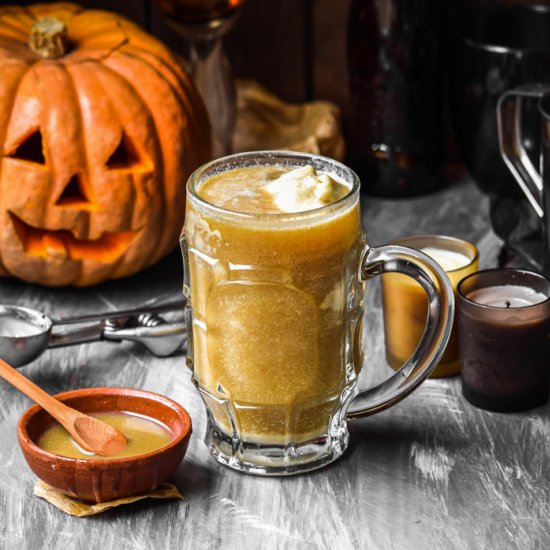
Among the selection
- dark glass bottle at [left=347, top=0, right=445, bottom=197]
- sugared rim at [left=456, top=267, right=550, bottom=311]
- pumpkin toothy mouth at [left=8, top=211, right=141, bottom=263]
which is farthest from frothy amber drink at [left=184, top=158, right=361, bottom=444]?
dark glass bottle at [left=347, top=0, right=445, bottom=197]

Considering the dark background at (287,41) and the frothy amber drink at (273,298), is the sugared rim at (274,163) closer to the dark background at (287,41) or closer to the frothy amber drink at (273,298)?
the frothy amber drink at (273,298)

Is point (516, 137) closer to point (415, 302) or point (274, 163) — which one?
point (415, 302)

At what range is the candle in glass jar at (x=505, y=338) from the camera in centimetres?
111

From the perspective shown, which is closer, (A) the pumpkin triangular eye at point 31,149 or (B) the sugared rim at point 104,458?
(B) the sugared rim at point 104,458

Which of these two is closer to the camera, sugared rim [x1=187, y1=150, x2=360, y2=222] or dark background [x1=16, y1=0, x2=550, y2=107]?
sugared rim [x1=187, y1=150, x2=360, y2=222]

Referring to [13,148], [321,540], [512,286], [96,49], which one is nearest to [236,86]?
[96,49]

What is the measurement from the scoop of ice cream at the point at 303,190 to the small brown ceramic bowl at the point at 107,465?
218 millimetres

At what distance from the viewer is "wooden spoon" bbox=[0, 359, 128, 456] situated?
3.29 feet

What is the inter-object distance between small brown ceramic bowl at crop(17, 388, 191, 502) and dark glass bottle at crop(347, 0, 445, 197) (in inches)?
28.4

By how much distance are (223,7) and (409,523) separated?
864 mm

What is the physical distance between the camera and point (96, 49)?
56.1 inches

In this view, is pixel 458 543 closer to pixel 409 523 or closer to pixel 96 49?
pixel 409 523

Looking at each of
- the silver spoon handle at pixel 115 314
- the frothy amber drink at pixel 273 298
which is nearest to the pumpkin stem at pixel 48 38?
the silver spoon handle at pixel 115 314

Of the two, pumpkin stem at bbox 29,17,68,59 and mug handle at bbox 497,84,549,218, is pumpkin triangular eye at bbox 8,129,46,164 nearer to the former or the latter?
pumpkin stem at bbox 29,17,68,59
